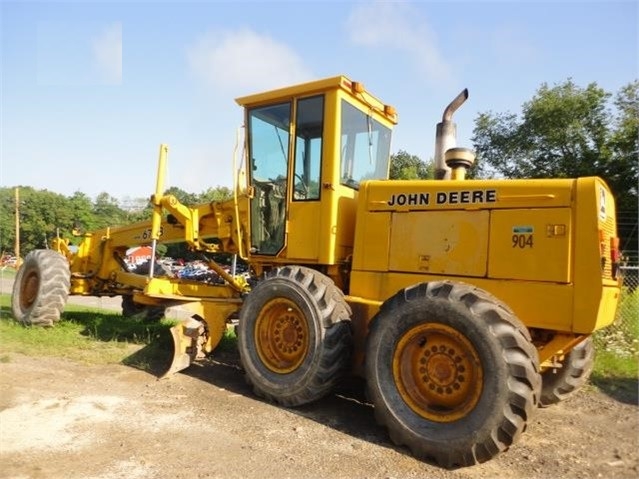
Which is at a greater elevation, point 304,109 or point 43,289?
point 304,109

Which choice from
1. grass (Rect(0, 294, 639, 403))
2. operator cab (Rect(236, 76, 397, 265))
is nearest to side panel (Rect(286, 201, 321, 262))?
operator cab (Rect(236, 76, 397, 265))

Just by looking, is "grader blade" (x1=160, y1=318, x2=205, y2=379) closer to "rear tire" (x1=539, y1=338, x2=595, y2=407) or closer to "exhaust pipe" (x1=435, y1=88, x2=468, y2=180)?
"exhaust pipe" (x1=435, y1=88, x2=468, y2=180)

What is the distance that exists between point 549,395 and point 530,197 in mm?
2158

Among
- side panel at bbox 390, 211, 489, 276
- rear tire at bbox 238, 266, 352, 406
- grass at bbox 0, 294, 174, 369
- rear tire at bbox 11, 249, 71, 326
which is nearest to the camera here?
side panel at bbox 390, 211, 489, 276

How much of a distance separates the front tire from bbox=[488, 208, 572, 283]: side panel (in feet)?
1.88

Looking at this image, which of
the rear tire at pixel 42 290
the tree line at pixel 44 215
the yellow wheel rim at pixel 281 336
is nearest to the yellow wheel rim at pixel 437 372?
the yellow wheel rim at pixel 281 336

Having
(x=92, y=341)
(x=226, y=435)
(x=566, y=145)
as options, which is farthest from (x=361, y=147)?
(x=566, y=145)

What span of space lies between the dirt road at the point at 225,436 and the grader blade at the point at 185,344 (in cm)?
17

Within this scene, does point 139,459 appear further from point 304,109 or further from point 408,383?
point 304,109

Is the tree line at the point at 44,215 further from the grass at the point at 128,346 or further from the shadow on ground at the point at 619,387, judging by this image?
the shadow on ground at the point at 619,387

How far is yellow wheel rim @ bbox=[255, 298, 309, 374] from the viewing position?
519cm

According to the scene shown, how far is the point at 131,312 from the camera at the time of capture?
995 centimetres

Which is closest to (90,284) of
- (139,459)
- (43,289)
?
(43,289)

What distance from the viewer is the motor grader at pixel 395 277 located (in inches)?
158
